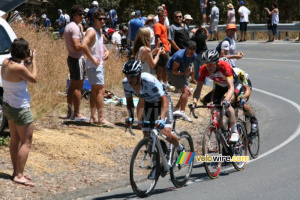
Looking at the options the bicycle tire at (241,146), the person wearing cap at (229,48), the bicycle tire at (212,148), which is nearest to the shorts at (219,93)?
the bicycle tire at (241,146)

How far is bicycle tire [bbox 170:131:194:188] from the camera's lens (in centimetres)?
960

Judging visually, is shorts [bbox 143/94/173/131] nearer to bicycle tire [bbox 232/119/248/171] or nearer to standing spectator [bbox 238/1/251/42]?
bicycle tire [bbox 232/119/248/171]

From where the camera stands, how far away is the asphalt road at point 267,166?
30.0ft

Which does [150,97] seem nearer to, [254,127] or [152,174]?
[152,174]

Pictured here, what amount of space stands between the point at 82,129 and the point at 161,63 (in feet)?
15.9

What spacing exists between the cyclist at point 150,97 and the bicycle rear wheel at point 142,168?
0.36 feet

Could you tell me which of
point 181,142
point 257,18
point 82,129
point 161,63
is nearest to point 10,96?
point 181,142

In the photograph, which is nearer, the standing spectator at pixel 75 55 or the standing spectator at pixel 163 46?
the standing spectator at pixel 75 55

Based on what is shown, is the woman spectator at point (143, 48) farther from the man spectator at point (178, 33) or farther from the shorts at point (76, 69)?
the man spectator at point (178, 33)

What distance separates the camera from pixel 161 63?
16938 mm

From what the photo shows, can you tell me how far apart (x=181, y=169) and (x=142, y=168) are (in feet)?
3.97

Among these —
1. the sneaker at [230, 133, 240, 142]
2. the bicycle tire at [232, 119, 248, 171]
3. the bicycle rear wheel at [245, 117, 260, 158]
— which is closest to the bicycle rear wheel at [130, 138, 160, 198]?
the sneaker at [230, 133, 240, 142]

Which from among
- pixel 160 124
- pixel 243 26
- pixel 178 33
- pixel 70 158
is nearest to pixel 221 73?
pixel 160 124

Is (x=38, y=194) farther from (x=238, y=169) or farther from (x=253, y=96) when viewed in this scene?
(x=253, y=96)
